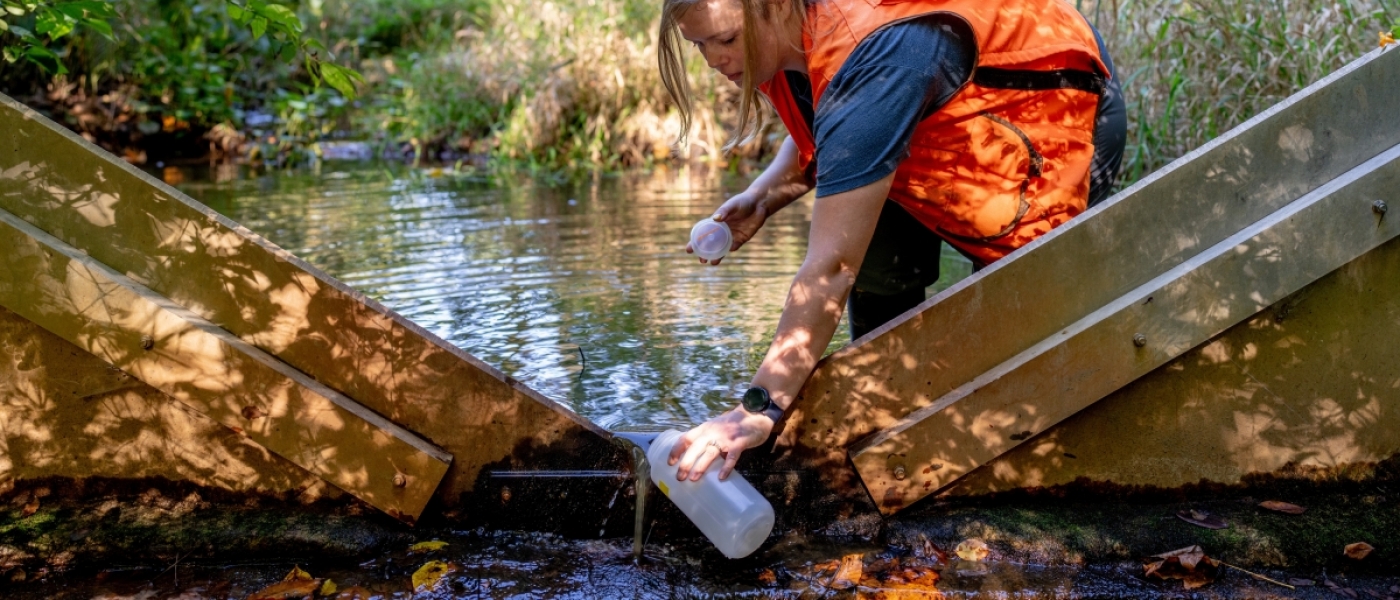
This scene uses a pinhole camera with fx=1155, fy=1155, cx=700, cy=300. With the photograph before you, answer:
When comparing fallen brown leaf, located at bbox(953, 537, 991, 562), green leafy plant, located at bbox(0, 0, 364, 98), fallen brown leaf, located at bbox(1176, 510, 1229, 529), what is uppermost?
green leafy plant, located at bbox(0, 0, 364, 98)

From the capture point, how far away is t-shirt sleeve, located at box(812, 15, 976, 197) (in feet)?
7.32

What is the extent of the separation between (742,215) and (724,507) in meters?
1.11

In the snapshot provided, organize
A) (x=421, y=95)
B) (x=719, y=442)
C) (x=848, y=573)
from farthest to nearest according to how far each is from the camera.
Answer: (x=421, y=95), (x=848, y=573), (x=719, y=442)

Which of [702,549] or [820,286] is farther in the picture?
[702,549]

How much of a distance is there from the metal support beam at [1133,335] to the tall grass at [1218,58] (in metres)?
2.42

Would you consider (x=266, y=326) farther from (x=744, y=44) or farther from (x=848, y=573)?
(x=848, y=573)

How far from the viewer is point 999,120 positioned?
2.52 m

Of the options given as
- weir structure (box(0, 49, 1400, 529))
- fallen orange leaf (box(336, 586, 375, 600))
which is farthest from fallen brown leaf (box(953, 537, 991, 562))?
fallen orange leaf (box(336, 586, 375, 600))

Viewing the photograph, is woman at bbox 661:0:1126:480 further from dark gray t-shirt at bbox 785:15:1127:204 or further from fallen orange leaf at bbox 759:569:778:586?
fallen orange leaf at bbox 759:569:778:586

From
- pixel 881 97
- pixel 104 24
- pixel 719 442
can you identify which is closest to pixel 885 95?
pixel 881 97

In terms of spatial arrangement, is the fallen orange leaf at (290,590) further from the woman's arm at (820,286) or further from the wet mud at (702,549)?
the woman's arm at (820,286)

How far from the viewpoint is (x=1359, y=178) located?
92.6 inches

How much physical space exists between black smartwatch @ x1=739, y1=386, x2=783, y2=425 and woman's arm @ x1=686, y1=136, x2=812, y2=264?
90 centimetres

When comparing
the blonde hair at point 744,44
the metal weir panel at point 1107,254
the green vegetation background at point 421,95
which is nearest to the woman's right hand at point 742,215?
the blonde hair at point 744,44
